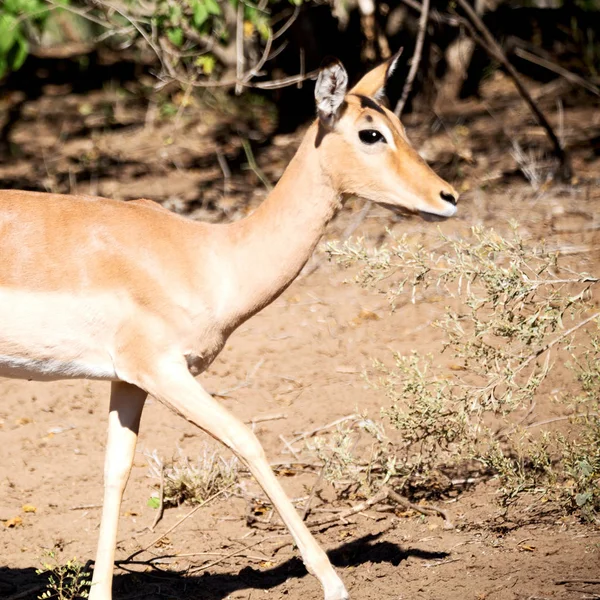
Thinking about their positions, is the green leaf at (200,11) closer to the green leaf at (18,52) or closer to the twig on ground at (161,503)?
the green leaf at (18,52)

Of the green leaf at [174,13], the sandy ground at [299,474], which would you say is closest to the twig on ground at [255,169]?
the sandy ground at [299,474]

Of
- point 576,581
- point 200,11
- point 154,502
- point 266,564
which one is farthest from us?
point 200,11

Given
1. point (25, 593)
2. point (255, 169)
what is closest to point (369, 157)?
point (25, 593)

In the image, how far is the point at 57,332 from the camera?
155 inches

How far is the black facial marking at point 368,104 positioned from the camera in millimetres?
4097

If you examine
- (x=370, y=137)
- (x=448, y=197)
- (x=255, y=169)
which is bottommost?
(x=255, y=169)

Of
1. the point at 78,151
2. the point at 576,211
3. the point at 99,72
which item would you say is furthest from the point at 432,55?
the point at 99,72

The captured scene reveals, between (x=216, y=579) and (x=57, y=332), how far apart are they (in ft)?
4.34

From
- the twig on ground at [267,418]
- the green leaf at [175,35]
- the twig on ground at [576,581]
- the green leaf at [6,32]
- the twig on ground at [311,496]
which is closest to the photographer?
the twig on ground at [576,581]

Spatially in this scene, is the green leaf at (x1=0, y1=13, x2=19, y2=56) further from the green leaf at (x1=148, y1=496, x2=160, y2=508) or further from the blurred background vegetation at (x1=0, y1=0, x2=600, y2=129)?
the green leaf at (x1=148, y1=496, x2=160, y2=508)

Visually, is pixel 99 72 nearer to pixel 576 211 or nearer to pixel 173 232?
pixel 576 211

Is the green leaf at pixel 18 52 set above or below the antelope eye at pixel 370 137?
below

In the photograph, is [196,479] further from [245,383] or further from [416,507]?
[245,383]

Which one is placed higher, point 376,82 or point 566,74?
point 376,82
